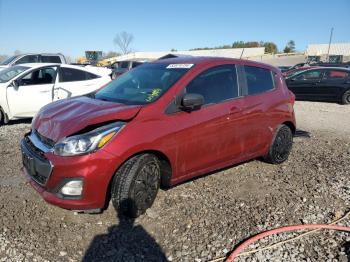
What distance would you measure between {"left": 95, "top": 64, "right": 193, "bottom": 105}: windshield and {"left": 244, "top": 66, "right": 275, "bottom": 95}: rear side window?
105cm

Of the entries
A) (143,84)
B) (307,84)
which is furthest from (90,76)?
(307,84)

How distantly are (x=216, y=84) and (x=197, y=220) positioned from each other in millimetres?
1761

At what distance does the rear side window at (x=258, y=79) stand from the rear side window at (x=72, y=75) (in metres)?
5.66

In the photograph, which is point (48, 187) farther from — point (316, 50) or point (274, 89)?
point (316, 50)

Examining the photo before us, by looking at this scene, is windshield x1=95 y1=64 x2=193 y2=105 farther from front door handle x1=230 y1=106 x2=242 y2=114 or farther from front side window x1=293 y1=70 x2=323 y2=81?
front side window x1=293 y1=70 x2=323 y2=81

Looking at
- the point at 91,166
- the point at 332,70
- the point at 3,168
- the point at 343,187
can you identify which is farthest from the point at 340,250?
the point at 332,70

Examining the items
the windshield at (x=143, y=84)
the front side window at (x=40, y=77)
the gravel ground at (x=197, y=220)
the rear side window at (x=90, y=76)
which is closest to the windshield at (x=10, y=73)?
the front side window at (x=40, y=77)

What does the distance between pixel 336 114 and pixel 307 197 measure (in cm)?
797

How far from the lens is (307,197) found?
4.60 m

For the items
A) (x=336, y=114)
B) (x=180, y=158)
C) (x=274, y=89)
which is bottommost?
(x=336, y=114)

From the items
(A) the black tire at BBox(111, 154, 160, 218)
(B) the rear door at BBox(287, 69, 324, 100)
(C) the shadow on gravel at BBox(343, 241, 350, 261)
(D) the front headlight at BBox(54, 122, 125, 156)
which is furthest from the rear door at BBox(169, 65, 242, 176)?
(B) the rear door at BBox(287, 69, 324, 100)

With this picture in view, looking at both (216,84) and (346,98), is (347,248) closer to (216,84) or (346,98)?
(216,84)

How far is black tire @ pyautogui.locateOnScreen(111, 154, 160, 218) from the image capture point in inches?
143

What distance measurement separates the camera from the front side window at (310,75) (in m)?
14.3
